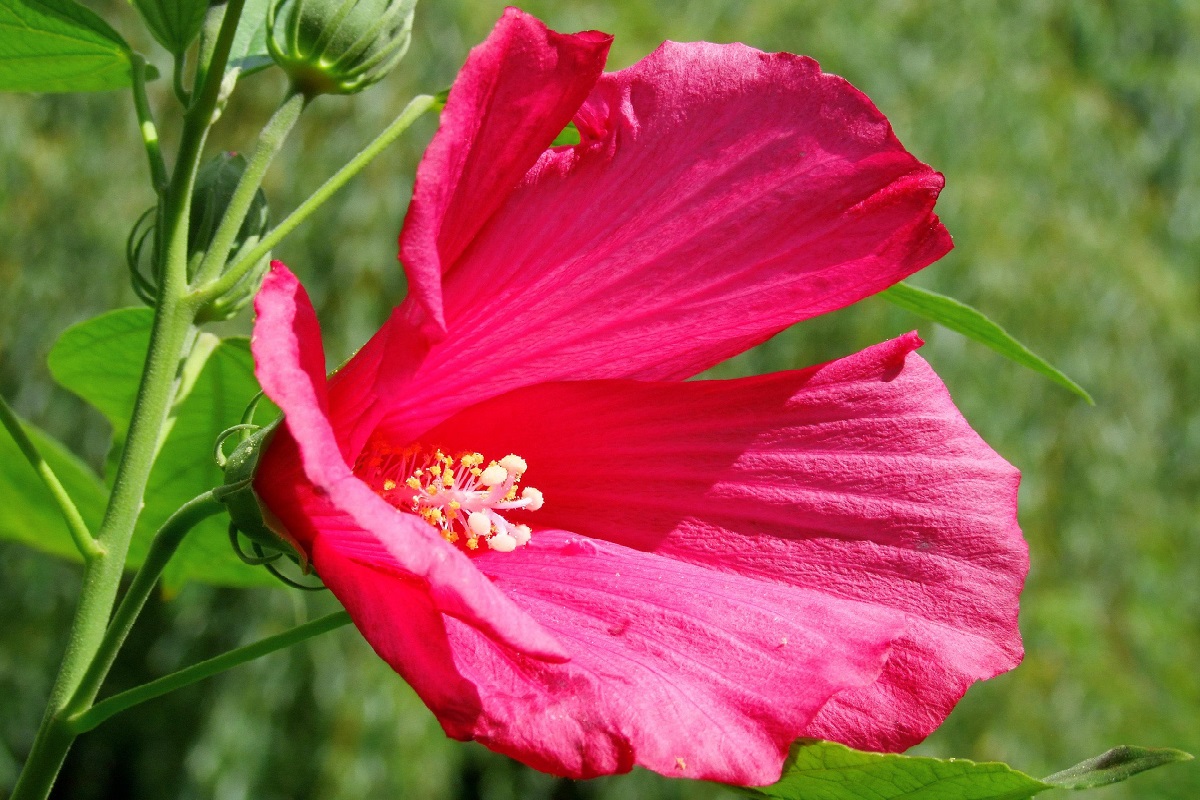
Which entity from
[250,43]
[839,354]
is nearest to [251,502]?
[250,43]

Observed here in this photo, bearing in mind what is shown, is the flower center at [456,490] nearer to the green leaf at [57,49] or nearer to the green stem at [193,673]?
the green stem at [193,673]

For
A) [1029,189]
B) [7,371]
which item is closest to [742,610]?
[7,371]

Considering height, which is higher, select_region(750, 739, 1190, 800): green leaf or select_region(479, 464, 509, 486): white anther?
select_region(479, 464, 509, 486): white anther

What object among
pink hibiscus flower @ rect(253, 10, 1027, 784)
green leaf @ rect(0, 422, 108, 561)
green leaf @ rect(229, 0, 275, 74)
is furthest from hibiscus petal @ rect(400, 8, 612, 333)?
green leaf @ rect(0, 422, 108, 561)

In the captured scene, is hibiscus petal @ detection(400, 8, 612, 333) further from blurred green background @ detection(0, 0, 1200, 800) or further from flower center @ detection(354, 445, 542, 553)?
blurred green background @ detection(0, 0, 1200, 800)

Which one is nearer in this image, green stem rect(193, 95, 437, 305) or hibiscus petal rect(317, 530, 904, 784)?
hibiscus petal rect(317, 530, 904, 784)

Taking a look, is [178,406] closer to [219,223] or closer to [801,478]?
[219,223]

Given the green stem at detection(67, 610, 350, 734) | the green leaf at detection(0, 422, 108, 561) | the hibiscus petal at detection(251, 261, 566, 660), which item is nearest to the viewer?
the hibiscus petal at detection(251, 261, 566, 660)
